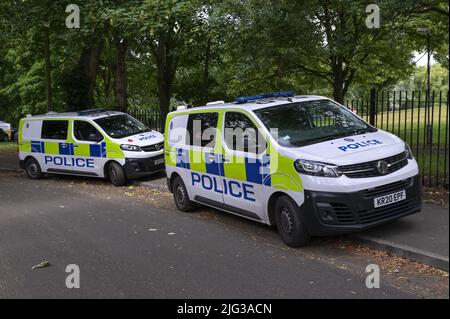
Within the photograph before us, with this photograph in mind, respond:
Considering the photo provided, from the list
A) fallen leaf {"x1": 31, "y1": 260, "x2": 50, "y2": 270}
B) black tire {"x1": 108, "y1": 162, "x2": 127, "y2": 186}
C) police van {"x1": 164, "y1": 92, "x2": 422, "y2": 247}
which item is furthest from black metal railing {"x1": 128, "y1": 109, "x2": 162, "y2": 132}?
fallen leaf {"x1": 31, "y1": 260, "x2": 50, "y2": 270}

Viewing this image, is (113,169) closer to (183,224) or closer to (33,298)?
(183,224)

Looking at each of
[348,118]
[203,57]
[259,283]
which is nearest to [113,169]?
[348,118]

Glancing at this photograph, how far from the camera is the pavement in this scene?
5.71 meters

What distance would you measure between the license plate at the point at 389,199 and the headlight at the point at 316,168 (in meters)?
0.58

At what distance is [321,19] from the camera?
1013 centimetres

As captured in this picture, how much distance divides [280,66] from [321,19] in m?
1.41

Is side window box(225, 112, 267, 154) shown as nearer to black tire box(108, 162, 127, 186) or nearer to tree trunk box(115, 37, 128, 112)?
black tire box(108, 162, 127, 186)

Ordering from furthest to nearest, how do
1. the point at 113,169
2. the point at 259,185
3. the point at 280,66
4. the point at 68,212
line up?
the point at 113,169, the point at 280,66, the point at 68,212, the point at 259,185

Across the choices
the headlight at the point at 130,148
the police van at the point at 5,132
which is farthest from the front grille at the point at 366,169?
the police van at the point at 5,132

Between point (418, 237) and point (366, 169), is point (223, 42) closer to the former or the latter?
point (366, 169)

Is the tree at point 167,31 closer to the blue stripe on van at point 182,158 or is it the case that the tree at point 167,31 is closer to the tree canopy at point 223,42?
the tree canopy at point 223,42

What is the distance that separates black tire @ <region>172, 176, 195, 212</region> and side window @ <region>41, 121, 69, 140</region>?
5639 mm

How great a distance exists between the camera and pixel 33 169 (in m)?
14.9

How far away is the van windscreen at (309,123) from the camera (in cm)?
686
